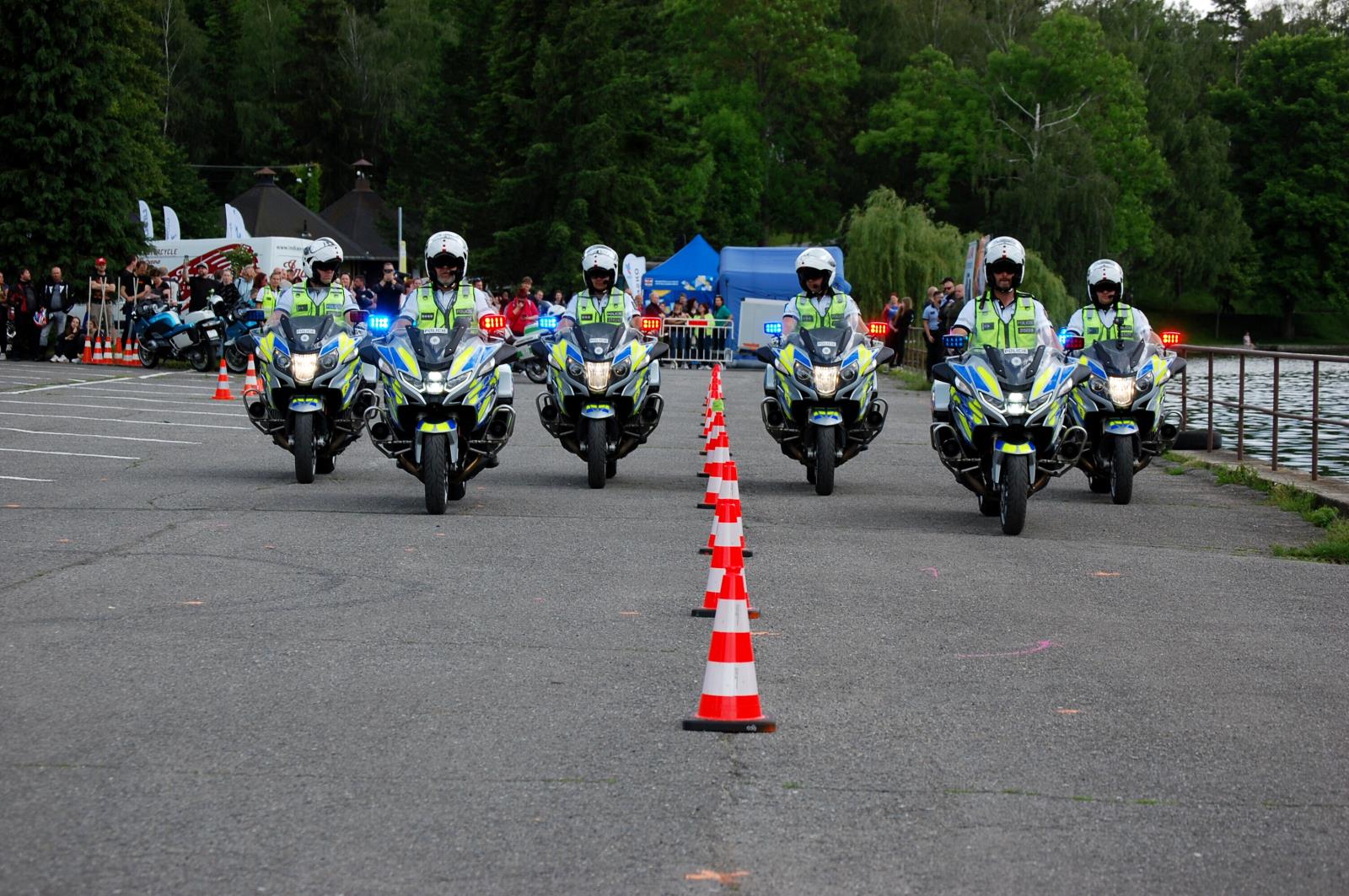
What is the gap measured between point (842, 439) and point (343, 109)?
83.3 m

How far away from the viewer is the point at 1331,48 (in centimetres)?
8719

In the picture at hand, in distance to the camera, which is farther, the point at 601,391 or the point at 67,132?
the point at 67,132

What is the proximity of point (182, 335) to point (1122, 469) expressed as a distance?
72.1 feet

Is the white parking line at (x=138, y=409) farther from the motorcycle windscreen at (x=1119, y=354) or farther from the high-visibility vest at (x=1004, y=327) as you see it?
the high-visibility vest at (x=1004, y=327)

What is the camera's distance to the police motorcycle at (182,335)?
34.0m

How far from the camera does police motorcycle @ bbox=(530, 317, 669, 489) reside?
15836 millimetres

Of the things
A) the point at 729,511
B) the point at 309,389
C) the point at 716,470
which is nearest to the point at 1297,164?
the point at 309,389

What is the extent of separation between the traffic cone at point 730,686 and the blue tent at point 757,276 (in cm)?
4177

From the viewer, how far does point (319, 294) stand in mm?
16312

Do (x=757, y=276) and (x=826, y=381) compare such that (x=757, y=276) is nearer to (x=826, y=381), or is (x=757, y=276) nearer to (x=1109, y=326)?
(x=1109, y=326)

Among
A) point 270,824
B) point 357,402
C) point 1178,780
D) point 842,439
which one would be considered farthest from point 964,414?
point 270,824

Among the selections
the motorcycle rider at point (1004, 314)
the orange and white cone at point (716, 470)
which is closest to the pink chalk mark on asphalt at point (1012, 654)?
the orange and white cone at point (716, 470)

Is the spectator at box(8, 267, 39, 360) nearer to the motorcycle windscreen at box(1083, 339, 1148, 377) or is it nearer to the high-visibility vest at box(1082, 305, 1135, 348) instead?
the high-visibility vest at box(1082, 305, 1135, 348)

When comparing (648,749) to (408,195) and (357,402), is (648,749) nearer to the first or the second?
(357,402)
